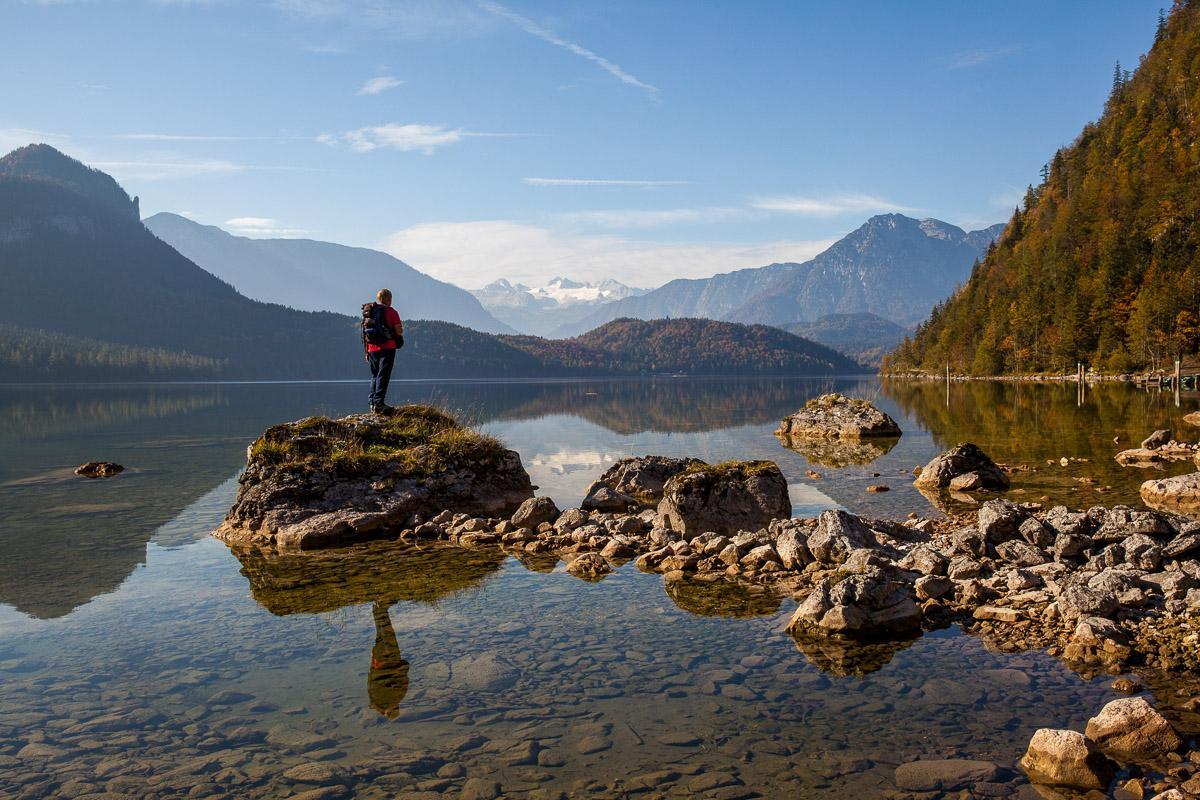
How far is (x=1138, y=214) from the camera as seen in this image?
123 m

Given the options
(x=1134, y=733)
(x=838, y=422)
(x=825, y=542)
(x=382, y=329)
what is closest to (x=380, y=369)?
(x=382, y=329)

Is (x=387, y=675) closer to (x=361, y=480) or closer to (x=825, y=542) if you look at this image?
(x=825, y=542)

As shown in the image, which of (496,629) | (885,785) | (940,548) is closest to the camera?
(885,785)

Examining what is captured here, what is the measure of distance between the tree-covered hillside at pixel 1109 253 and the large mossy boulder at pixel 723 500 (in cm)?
9926

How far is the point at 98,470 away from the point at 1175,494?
36995 millimetres

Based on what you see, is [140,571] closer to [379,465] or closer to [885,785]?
[379,465]

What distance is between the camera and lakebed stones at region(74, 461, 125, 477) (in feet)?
102

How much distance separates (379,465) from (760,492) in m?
10.2

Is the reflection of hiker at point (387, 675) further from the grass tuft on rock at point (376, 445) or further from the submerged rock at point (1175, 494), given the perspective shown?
the submerged rock at point (1175, 494)

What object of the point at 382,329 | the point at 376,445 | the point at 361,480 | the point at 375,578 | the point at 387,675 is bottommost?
the point at 375,578

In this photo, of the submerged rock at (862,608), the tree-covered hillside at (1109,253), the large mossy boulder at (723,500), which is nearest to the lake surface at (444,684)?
the submerged rock at (862,608)

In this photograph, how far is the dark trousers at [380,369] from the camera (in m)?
22.7

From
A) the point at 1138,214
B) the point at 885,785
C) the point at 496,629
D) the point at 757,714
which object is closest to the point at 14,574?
the point at 496,629

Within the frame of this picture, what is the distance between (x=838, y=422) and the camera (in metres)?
47.1
